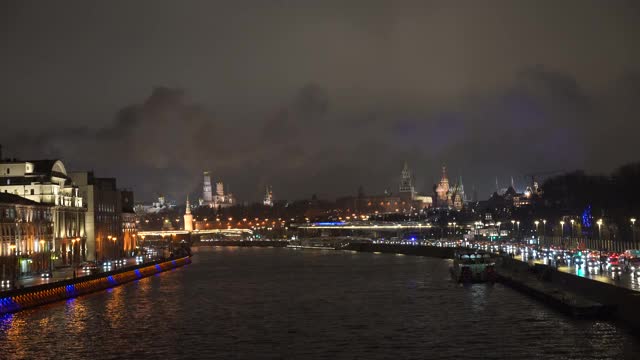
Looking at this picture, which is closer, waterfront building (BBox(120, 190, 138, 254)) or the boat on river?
A: the boat on river

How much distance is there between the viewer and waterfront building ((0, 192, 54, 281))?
67.6 meters

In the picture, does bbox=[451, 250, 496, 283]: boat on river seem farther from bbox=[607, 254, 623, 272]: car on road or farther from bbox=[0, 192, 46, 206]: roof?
bbox=[0, 192, 46, 206]: roof

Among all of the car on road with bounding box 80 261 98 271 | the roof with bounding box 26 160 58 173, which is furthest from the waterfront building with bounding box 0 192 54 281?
the roof with bounding box 26 160 58 173

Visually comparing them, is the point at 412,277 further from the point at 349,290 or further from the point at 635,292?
the point at 635,292

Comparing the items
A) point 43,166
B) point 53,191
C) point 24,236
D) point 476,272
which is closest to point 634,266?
point 476,272

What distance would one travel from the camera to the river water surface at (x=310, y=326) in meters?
37.9

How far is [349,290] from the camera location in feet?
226

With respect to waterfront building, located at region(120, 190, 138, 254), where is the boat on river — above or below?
below

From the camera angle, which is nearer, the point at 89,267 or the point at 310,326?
the point at 310,326

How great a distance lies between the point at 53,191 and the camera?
8662 cm

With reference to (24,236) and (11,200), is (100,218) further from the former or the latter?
(11,200)

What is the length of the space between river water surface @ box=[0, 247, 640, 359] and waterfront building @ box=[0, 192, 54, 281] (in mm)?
7227

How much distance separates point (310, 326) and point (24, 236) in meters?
34.9

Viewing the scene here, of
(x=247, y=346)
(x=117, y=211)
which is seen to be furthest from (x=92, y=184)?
(x=247, y=346)
